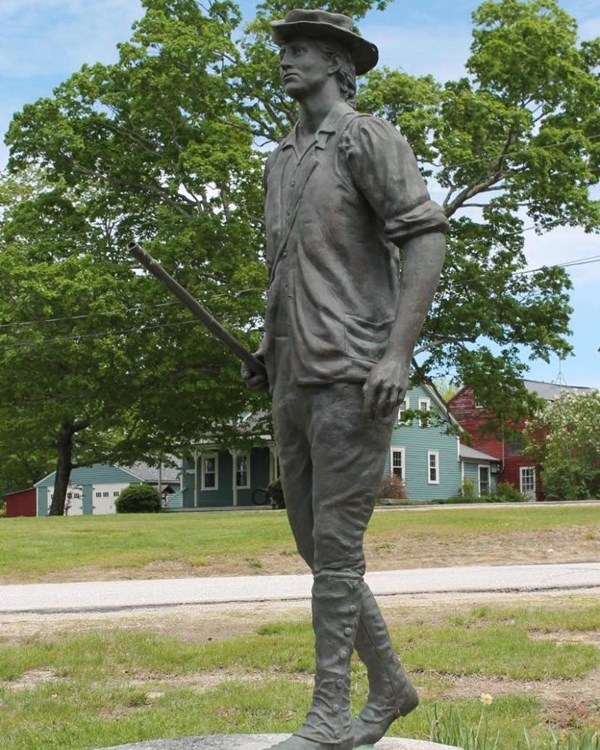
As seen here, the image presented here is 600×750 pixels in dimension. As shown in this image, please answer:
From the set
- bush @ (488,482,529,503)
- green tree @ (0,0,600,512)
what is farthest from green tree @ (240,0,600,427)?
bush @ (488,482,529,503)

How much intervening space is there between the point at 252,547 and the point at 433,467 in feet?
114

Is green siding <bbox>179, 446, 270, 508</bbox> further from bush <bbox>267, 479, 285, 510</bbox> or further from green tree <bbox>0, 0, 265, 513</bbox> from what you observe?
green tree <bbox>0, 0, 265, 513</bbox>

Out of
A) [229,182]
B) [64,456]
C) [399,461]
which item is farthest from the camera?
[399,461]

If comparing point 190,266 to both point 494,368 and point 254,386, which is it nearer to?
point 494,368

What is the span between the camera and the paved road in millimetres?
11125

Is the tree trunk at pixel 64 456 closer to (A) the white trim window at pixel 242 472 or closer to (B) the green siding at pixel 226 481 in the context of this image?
(B) the green siding at pixel 226 481

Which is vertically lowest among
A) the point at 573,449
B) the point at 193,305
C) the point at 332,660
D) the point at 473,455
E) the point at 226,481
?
the point at 332,660

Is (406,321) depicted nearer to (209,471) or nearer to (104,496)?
(209,471)

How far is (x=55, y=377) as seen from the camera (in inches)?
1275

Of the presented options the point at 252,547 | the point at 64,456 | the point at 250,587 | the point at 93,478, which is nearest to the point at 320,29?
the point at 250,587

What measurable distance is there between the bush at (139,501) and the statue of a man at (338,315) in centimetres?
3643

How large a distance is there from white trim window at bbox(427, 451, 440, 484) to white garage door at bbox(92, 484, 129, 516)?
1651 centimetres

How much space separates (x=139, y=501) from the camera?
132 ft

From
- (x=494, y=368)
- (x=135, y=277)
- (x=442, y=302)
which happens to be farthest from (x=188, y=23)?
(x=494, y=368)
